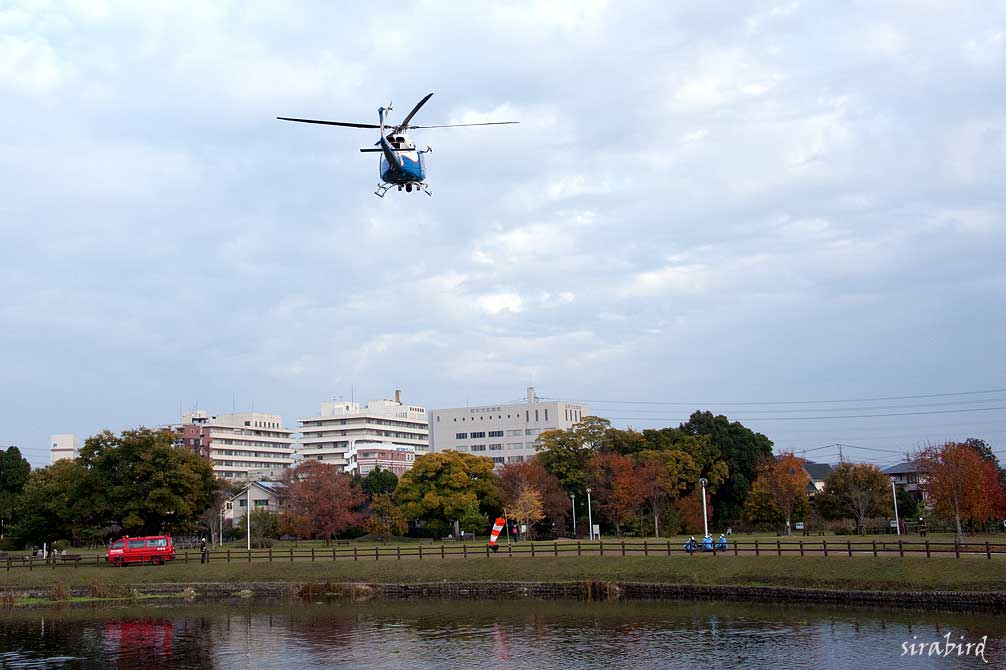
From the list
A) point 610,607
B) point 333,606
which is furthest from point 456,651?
point 333,606

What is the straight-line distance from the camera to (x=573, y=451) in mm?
80562

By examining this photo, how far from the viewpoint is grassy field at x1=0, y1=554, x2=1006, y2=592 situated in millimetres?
35875

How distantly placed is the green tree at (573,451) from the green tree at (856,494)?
20.0m

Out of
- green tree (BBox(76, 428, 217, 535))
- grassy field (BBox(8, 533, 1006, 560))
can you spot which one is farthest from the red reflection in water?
grassy field (BBox(8, 533, 1006, 560))

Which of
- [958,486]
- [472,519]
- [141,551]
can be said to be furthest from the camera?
[472,519]

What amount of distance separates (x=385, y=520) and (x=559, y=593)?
3673 centimetres

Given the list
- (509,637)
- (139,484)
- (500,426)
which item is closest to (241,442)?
(500,426)

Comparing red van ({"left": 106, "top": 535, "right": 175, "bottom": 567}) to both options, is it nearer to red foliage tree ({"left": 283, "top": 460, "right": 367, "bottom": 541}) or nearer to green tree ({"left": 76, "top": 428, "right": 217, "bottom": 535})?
green tree ({"left": 76, "top": 428, "right": 217, "bottom": 535})

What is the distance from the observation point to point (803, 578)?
3831 cm

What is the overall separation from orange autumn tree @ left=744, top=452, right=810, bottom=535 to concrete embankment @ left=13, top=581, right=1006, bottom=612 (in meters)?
33.5

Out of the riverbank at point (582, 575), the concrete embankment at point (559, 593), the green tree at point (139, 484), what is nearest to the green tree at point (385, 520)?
the green tree at point (139, 484)

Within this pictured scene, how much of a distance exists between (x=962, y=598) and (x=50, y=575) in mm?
45704

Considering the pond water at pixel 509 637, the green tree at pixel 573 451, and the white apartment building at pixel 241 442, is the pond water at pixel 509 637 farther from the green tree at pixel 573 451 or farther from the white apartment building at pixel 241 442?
the white apartment building at pixel 241 442

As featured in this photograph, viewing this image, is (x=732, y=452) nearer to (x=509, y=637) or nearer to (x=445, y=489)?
(x=445, y=489)
